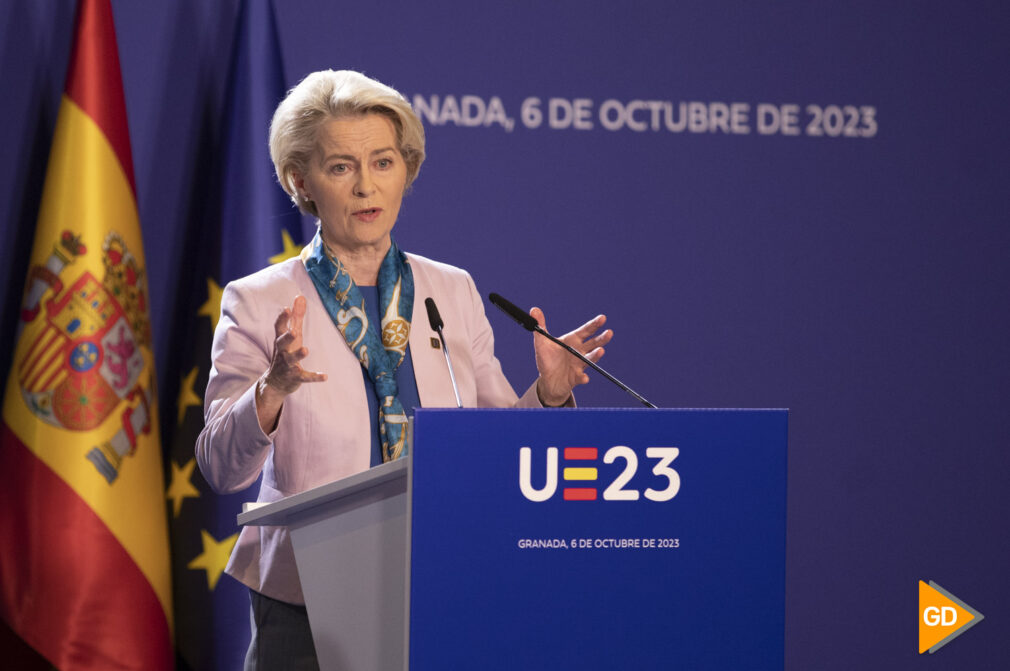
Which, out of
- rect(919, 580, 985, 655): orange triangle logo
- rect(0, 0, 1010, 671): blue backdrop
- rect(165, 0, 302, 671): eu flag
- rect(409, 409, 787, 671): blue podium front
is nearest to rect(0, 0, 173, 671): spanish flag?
rect(165, 0, 302, 671): eu flag

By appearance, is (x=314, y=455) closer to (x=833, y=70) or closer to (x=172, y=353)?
(x=172, y=353)

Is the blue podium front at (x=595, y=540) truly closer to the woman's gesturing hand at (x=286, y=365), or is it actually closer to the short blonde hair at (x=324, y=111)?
the woman's gesturing hand at (x=286, y=365)

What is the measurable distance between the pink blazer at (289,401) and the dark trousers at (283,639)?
2cm

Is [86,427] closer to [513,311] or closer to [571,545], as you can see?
[513,311]

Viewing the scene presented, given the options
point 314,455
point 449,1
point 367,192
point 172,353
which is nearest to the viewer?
point 314,455

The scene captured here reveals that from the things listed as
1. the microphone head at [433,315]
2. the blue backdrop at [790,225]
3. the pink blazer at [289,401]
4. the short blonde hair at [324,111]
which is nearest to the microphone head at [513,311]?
the microphone head at [433,315]

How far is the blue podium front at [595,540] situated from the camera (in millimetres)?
1258

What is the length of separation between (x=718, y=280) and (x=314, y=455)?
1939 mm

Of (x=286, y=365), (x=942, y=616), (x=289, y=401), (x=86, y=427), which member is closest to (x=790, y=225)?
(x=942, y=616)

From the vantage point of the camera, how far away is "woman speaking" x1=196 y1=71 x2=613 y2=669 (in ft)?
5.83

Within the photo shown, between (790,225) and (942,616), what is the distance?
1.40 meters

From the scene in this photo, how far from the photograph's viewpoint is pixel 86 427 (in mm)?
2682

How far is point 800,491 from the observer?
11.2ft

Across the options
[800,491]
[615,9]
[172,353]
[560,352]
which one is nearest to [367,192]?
[560,352]
